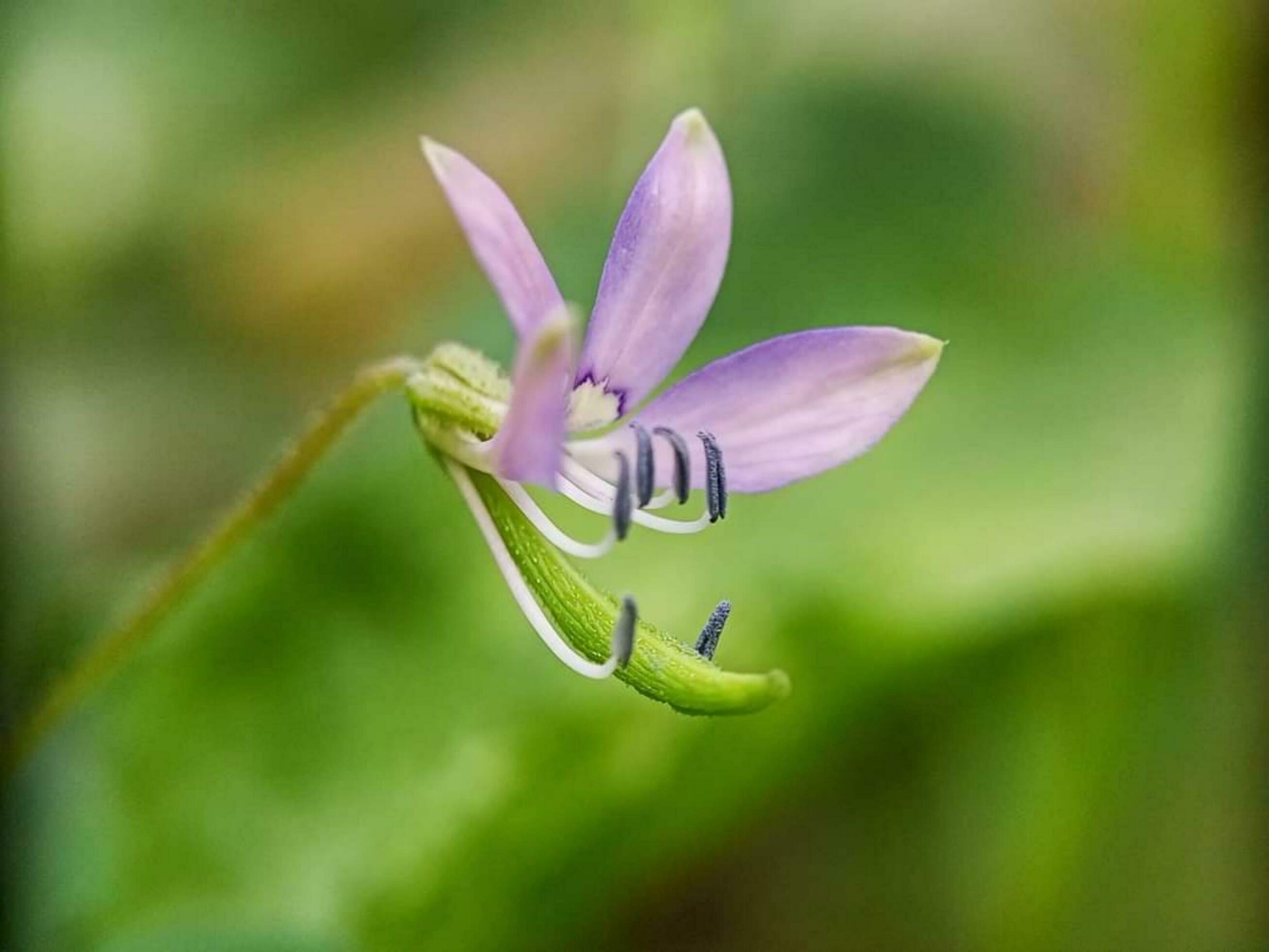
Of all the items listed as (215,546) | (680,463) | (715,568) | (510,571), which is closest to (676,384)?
(680,463)

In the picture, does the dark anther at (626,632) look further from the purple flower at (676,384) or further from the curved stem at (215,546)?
the curved stem at (215,546)

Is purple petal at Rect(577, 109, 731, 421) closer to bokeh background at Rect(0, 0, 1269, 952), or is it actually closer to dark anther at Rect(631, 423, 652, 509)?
dark anther at Rect(631, 423, 652, 509)

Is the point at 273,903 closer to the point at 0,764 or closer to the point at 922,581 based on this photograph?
the point at 0,764

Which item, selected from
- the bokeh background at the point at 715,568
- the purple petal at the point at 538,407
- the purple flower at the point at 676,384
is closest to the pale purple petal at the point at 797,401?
the purple flower at the point at 676,384

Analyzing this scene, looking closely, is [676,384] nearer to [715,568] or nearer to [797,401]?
[797,401]

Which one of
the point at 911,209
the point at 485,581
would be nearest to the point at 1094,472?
the point at 911,209
